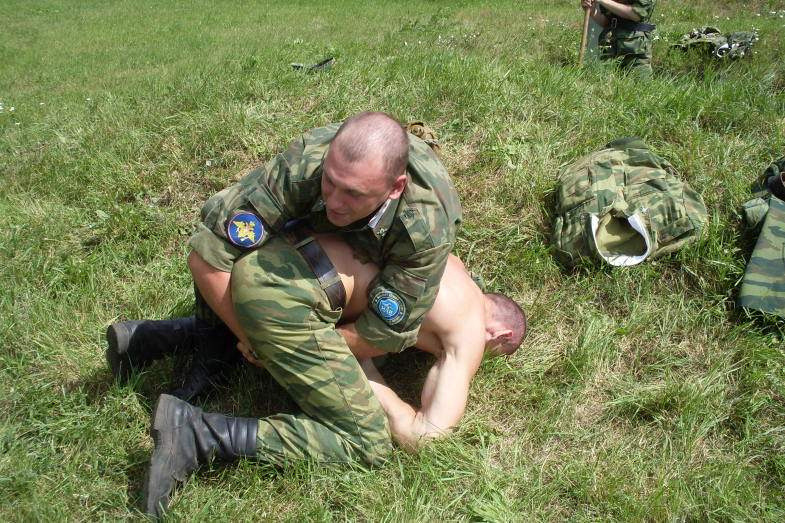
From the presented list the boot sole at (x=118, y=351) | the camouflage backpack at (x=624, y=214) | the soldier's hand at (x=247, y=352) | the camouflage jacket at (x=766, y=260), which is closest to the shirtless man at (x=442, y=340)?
the soldier's hand at (x=247, y=352)

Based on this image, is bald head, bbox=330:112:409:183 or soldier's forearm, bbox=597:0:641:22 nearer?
bald head, bbox=330:112:409:183

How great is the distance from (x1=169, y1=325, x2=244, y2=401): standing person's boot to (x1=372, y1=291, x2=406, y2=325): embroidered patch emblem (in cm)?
89

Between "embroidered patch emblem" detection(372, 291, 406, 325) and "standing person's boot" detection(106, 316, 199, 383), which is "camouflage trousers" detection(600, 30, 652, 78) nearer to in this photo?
"embroidered patch emblem" detection(372, 291, 406, 325)

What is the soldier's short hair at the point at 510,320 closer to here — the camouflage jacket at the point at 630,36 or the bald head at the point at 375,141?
the bald head at the point at 375,141

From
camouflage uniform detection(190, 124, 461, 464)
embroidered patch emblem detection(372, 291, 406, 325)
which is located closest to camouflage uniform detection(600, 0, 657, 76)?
camouflage uniform detection(190, 124, 461, 464)

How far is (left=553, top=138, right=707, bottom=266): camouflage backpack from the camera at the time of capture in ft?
12.0

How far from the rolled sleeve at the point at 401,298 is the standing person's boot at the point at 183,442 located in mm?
633

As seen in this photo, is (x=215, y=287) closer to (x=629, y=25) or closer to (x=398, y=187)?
(x=398, y=187)

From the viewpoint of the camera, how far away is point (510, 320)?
329 centimetres

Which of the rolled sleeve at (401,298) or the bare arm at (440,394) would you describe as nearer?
the rolled sleeve at (401,298)

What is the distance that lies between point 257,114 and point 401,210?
7.90ft

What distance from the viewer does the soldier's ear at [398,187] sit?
2.65 m

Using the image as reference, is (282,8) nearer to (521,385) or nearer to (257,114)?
(257,114)

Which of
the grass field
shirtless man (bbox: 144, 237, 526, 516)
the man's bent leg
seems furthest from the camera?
the man's bent leg
